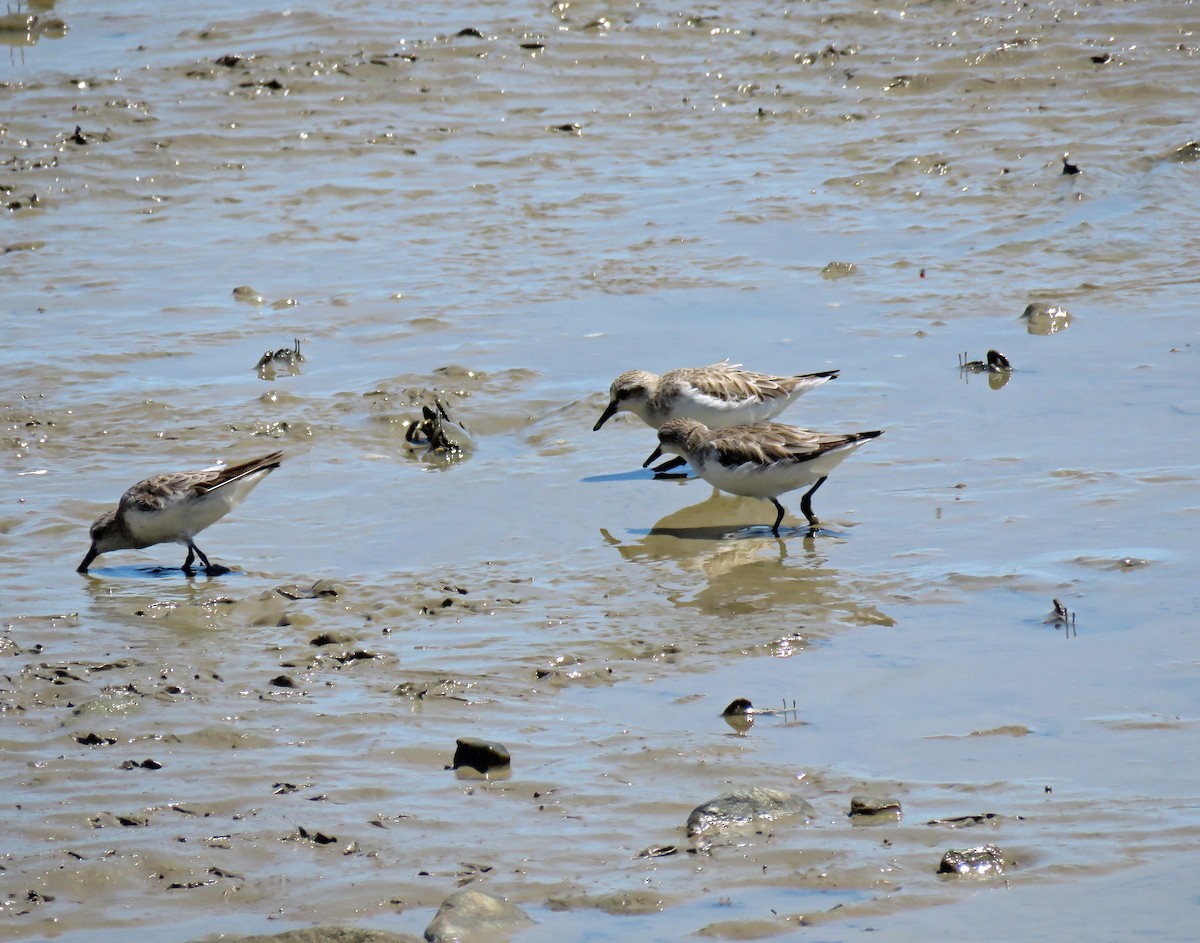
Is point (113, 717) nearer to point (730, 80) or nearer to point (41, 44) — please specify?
point (730, 80)

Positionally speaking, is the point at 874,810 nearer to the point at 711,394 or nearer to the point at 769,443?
the point at 769,443

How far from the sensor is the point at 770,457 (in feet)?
34.5

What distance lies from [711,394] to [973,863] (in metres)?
6.60

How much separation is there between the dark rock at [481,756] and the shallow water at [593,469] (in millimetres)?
101

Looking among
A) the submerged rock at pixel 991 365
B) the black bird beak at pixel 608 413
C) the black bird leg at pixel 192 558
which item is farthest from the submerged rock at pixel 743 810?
the submerged rock at pixel 991 365

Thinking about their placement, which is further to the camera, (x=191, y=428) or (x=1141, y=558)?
(x=191, y=428)

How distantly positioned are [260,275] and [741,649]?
924 centimetres

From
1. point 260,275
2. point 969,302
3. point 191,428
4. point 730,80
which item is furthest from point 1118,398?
point 730,80

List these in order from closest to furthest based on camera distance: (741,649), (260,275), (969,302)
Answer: (741,649) → (969,302) → (260,275)

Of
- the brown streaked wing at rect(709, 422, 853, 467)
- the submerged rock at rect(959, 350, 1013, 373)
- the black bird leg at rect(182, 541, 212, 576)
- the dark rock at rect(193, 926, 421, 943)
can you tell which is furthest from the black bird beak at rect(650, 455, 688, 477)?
the dark rock at rect(193, 926, 421, 943)

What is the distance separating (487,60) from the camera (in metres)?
22.2

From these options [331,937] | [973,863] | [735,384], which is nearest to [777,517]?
[735,384]

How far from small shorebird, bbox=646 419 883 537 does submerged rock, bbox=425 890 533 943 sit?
527cm

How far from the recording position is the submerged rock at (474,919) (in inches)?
217
